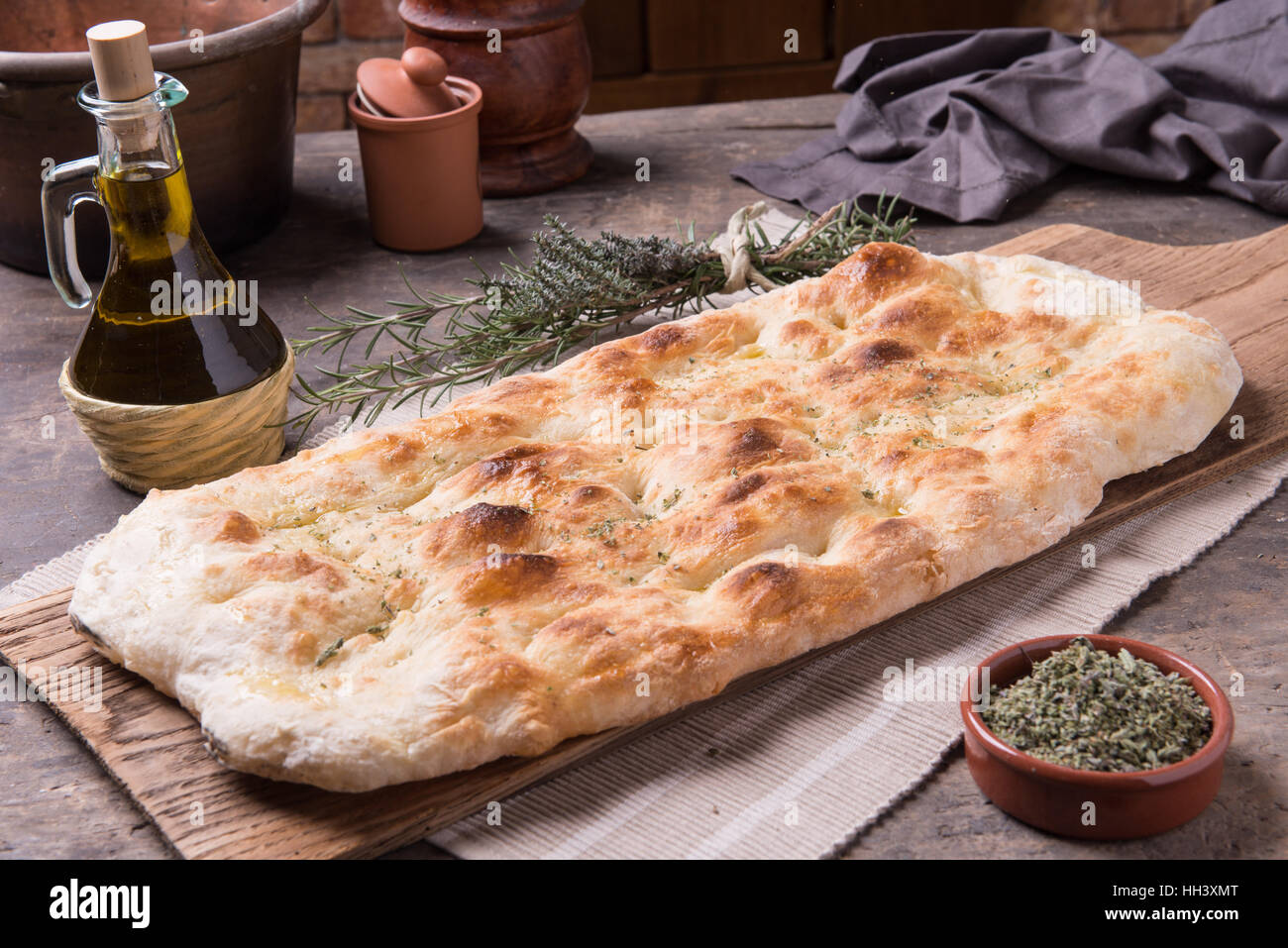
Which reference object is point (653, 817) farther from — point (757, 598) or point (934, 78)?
point (934, 78)

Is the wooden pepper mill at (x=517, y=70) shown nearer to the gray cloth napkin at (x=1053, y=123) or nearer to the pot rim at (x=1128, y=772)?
the gray cloth napkin at (x=1053, y=123)

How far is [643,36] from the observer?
496 centimetres

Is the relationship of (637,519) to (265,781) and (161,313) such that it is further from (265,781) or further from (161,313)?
(161,313)

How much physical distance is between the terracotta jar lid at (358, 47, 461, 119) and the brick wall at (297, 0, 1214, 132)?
1872 mm

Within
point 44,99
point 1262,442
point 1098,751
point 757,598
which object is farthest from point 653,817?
point 44,99

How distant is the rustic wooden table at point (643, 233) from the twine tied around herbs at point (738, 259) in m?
0.44

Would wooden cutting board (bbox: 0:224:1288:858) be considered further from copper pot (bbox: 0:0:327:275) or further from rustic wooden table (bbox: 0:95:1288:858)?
copper pot (bbox: 0:0:327:275)

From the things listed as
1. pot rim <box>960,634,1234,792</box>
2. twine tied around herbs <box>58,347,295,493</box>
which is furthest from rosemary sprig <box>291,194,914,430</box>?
pot rim <box>960,634,1234,792</box>

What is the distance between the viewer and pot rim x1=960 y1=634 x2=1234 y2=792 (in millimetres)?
1234

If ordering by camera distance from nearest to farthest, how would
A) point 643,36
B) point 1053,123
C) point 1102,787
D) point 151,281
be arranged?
point 1102,787
point 151,281
point 1053,123
point 643,36

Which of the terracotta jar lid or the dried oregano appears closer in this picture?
the dried oregano

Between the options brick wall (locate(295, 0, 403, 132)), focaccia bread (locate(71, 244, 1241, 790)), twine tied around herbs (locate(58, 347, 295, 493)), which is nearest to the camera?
focaccia bread (locate(71, 244, 1241, 790))

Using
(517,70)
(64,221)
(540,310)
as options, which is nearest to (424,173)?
(517,70)

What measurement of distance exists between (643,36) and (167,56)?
2.93 meters
